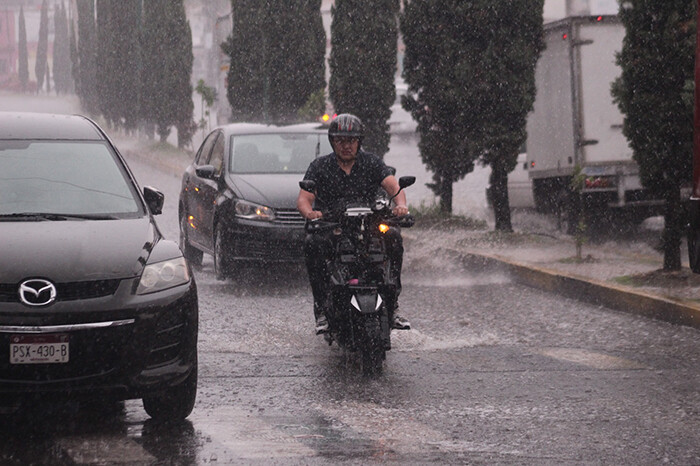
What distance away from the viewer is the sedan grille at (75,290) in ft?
21.2

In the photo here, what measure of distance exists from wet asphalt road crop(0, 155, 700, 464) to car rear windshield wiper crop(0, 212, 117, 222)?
1049 millimetres

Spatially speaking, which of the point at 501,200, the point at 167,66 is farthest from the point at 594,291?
the point at 167,66

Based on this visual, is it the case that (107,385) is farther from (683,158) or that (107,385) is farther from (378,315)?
(683,158)

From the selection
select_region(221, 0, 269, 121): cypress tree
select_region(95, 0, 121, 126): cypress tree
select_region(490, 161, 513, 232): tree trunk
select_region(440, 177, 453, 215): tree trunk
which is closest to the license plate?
select_region(490, 161, 513, 232): tree trunk

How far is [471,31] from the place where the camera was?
1670cm

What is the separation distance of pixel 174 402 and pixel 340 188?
2692mm

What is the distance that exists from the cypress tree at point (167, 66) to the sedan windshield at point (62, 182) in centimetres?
3105

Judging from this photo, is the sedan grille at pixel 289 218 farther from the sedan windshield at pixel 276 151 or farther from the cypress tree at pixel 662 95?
the cypress tree at pixel 662 95

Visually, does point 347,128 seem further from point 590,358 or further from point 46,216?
point 46,216

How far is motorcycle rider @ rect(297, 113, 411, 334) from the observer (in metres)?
9.11

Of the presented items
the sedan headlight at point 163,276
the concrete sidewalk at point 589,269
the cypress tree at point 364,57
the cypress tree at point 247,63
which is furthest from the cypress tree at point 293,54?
the sedan headlight at point 163,276

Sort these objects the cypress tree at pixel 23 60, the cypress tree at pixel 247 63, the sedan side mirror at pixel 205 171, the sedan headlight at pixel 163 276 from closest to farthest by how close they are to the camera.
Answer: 1. the sedan headlight at pixel 163 276
2. the sedan side mirror at pixel 205 171
3. the cypress tree at pixel 247 63
4. the cypress tree at pixel 23 60

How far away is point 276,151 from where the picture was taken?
47.6ft

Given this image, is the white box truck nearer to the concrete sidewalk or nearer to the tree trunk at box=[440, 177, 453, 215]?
the concrete sidewalk
